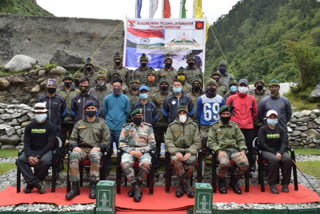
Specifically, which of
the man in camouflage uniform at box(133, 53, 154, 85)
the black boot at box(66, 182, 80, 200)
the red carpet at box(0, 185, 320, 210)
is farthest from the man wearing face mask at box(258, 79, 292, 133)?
the black boot at box(66, 182, 80, 200)

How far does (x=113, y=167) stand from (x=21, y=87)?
6422 mm

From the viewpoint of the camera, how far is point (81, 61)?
1148 centimetres

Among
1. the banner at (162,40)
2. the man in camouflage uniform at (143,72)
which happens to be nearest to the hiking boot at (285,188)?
the man in camouflage uniform at (143,72)

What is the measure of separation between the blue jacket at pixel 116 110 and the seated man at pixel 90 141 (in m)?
0.63

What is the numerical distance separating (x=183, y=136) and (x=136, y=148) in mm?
1011

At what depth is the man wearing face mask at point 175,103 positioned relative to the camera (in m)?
6.46

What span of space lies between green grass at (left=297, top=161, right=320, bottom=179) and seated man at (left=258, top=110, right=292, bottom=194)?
1759 millimetres

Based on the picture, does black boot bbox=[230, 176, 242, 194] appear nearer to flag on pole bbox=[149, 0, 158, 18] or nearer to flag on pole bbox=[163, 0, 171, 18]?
flag on pole bbox=[163, 0, 171, 18]

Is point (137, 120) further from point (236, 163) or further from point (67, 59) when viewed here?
point (67, 59)

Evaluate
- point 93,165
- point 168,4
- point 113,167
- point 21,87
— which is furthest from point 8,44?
point 93,165

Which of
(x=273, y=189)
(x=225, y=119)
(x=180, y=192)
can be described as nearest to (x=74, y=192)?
(x=180, y=192)

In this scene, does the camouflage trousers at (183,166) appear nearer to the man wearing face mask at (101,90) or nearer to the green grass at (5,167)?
the man wearing face mask at (101,90)

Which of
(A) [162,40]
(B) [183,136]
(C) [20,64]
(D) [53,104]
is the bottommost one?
(B) [183,136]

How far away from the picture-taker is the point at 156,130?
22.9 feet
